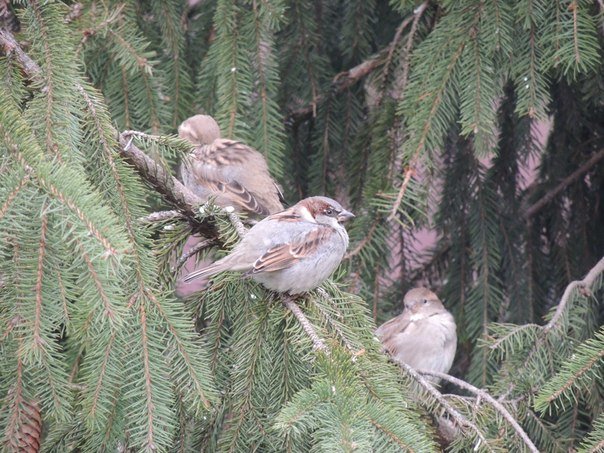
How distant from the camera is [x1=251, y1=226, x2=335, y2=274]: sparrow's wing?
9.41ft

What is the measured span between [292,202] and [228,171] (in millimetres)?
328

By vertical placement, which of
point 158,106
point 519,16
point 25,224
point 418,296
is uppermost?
point 519,16

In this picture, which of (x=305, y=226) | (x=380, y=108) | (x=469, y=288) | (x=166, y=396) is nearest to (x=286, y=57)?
(x=380, y=108)

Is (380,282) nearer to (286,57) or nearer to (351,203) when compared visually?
(351,203)

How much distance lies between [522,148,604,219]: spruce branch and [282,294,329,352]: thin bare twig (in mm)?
1759

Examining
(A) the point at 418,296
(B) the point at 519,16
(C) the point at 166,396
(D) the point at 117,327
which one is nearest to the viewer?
(D) the point at 117,327

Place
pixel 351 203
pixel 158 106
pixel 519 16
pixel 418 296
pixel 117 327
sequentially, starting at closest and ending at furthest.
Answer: pixel 117 327 → pixel 519 16 → pixel 158 106 → pixel 351 203 → pixel 418 296

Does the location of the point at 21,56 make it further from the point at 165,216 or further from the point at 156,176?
the point at 165,216

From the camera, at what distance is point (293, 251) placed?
10.2 ft

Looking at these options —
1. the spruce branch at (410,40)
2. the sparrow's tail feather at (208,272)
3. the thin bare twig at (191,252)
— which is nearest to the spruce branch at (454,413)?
the sparrow's tail feather at (208,272)

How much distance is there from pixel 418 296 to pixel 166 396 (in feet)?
6.73

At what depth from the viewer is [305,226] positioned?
3.25 meters

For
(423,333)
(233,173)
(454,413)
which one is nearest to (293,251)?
(454,413)

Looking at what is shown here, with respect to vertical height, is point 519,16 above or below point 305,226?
above
